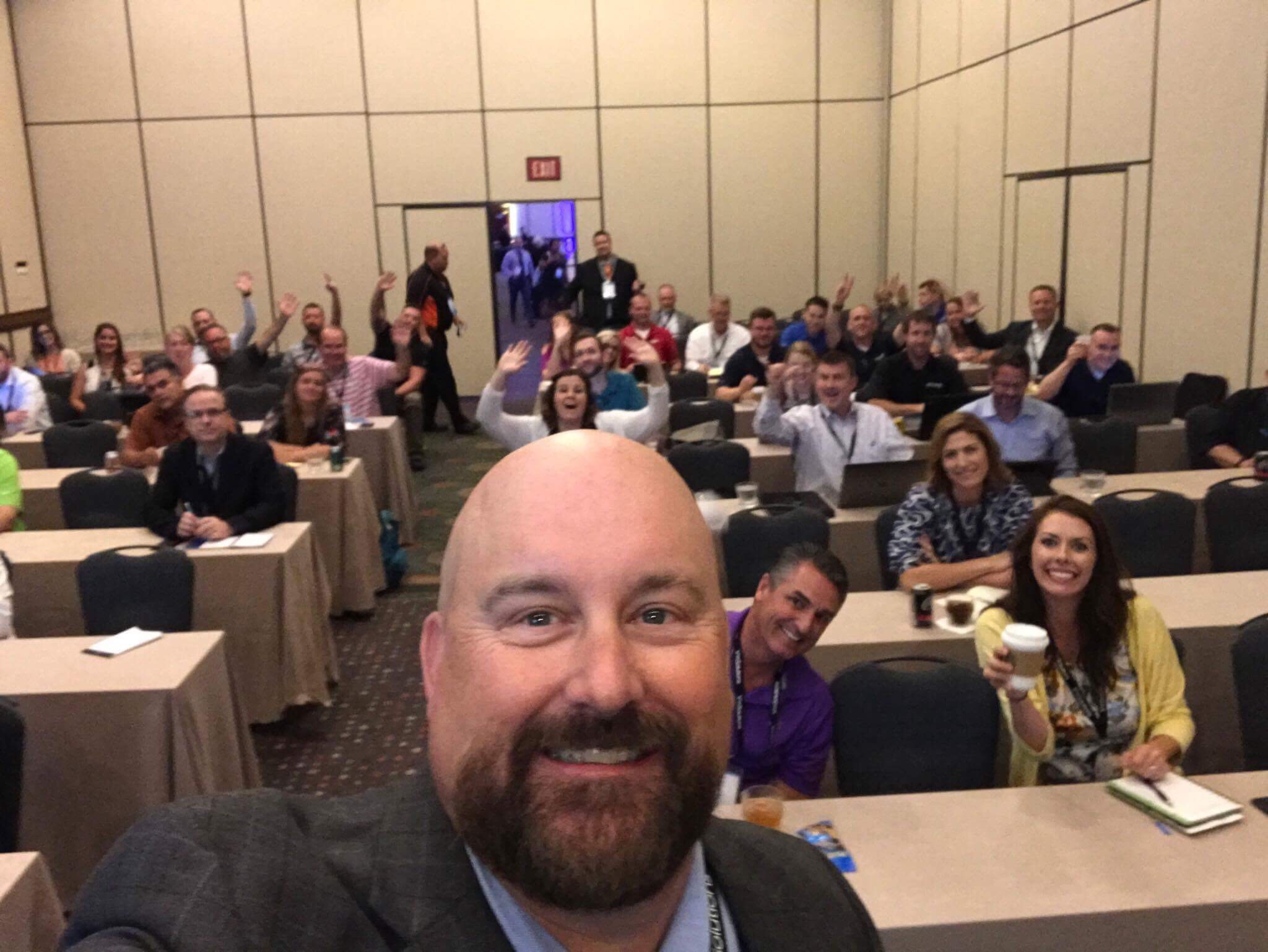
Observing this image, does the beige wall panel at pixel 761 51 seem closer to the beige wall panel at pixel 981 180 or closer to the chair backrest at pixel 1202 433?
the beige wall panel at pixel 981 180

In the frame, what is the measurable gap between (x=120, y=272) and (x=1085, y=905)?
12.6 metres

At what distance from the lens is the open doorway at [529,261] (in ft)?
41.0

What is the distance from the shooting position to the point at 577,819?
76 centimetres

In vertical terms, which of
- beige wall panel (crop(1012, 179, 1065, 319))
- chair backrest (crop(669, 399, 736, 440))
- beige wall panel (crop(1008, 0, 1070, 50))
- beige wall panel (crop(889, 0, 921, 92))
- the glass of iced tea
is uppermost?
beige wall panel (crop(889, 0, 921, 92))

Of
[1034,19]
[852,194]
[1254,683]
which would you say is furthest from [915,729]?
[852,194]

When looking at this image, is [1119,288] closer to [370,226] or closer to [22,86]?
[370,226]

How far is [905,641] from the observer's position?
3.64 metres

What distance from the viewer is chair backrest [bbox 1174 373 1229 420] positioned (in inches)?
272

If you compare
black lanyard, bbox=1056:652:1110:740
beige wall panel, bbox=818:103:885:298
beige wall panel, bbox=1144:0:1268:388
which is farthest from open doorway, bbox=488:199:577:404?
black lanyard, bbox=1056:652:1110:740

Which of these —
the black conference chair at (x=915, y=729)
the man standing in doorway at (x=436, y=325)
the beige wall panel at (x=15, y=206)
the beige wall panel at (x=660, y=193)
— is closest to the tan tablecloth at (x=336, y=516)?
the black conference chair at (x=915, y=729)

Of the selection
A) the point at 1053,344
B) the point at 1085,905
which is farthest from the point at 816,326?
the point at 1085,905

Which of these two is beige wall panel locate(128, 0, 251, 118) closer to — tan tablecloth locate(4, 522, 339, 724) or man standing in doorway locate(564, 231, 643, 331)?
man standing in doorway locate(564, 231, 643, 331)

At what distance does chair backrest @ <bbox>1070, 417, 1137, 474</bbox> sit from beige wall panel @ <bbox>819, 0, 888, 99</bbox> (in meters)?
7.67

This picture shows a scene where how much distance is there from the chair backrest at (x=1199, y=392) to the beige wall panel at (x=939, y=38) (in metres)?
4.96
